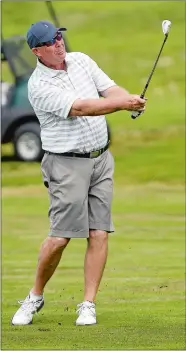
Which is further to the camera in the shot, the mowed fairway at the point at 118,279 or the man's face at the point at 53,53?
the man's face at the point at 53,53

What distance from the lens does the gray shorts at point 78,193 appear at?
7414 millimetres

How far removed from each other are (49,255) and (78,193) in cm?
42

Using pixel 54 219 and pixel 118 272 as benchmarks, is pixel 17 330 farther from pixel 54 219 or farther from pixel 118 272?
pixel 118 272

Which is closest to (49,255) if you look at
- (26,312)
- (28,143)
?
(26,312)

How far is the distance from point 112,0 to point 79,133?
29.3 meters

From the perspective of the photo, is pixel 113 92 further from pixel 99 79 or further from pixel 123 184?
pixel 123 184

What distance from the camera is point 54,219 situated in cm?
751

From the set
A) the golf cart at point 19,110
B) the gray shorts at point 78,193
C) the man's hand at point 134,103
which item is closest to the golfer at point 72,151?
the gray shorts at point 78,193

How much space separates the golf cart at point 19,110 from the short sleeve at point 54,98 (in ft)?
44.5

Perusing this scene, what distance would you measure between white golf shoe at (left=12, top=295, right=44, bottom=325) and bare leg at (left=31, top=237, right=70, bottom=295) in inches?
5.1

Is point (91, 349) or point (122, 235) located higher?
point (91, 349)

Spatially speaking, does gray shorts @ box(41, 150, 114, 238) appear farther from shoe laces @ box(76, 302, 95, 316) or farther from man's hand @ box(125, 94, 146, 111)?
man's hand @ box(125, 94, 146, 111)

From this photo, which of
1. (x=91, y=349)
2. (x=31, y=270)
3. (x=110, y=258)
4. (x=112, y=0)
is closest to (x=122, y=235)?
(x=110, y=258)

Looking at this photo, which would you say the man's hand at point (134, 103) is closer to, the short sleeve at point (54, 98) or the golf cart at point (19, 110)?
the short sleeve at point (54, 98)
